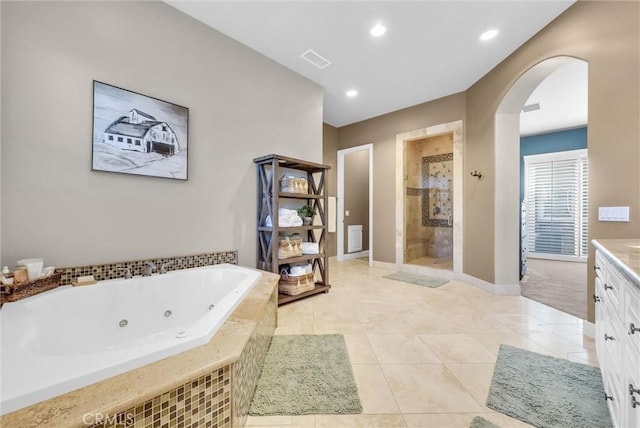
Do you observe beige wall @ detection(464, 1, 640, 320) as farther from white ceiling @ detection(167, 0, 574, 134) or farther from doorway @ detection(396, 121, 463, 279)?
doorway @ detection(396, 121, 463, 279)

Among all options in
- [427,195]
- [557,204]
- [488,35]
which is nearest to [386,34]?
[488,35]

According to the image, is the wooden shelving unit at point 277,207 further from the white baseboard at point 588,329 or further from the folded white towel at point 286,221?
the white baseboard at point 588,329

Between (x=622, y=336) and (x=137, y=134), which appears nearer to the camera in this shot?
(x=622, y=336)

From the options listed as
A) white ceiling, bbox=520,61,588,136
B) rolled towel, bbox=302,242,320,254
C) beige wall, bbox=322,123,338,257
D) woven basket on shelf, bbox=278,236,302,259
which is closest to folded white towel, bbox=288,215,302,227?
woven basket on shelf, bbox=278,236,302,259

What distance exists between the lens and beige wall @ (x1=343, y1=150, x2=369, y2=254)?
5.53 meters

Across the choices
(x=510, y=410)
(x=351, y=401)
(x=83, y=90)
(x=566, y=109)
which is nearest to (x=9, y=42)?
(x=83, y=90)

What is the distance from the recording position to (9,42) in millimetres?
1589

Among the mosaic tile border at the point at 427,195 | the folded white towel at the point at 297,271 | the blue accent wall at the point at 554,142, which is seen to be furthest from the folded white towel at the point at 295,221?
the blue accent wall at the point at 554,142

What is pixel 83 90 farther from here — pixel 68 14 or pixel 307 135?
pixel 307 135

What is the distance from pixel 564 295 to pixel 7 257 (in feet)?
17.4

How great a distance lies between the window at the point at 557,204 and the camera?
5352 millimetres

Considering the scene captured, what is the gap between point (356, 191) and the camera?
19.0 ft

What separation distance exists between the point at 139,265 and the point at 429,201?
15.0ft

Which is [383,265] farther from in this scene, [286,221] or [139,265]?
[139,265]
